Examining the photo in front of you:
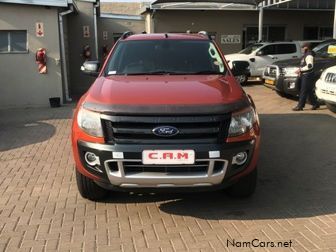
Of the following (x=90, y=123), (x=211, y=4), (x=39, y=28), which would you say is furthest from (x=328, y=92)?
(x=211, y=4)

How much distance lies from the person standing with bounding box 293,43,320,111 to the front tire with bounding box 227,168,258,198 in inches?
268

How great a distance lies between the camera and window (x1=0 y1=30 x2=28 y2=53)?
1445 centimetres

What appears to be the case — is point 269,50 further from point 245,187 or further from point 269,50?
point 245,187

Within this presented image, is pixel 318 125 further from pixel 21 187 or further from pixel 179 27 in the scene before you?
pixel 179 27

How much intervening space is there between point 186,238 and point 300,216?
1.27 meters

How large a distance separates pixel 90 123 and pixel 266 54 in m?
15.3

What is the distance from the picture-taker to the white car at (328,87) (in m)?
9.85

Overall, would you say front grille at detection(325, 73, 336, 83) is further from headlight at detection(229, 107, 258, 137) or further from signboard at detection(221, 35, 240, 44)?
signboard at detection(221, 35, 240, 44)

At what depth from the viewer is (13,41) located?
573 inches

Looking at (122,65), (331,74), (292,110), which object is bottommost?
(292,110)

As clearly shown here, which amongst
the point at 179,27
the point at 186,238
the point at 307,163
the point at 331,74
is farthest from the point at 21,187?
the point at 179,27

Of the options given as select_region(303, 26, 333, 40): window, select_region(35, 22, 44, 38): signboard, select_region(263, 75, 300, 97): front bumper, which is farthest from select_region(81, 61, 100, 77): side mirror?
Answer: select_region(303, 26, 333, 40): window

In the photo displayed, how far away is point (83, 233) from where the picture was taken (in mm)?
4508

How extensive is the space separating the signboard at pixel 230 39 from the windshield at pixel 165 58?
17.8 meters
